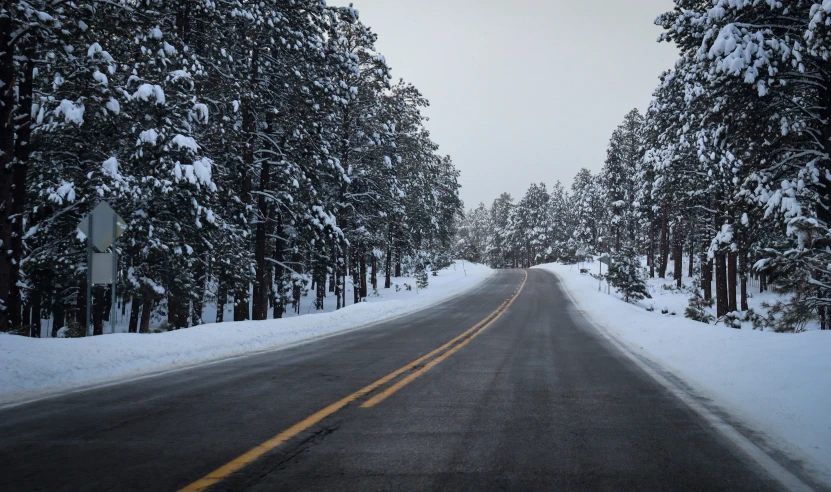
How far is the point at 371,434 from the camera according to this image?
4.73 meters

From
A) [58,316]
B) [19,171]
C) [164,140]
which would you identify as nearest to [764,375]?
[164,140]

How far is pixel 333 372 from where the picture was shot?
810 centimetres

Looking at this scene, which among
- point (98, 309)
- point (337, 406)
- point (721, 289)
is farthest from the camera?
point (721, 289)

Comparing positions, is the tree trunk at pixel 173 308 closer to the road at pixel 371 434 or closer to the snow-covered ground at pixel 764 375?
the road at pixel 371 434

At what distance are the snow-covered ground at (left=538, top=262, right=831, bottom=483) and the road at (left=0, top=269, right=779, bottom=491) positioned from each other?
0.63m

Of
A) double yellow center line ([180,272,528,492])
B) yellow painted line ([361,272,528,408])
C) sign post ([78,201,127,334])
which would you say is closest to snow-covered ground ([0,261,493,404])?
sign post ([78,201,127,334])

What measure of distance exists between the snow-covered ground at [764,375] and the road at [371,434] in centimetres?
63

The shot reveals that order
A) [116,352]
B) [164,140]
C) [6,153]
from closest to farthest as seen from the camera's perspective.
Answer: [116,352]
[6,153]
[164,140]

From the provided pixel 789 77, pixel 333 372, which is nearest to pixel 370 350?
pixel 333 372

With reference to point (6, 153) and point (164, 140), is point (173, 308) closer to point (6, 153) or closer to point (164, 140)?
point (164, 140)

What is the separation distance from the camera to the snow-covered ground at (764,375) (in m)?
5.05

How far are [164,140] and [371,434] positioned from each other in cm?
1329

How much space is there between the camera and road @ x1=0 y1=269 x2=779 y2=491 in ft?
12.0

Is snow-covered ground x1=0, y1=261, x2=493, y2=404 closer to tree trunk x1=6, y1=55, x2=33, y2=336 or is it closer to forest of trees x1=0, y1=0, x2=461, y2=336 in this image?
forest of trees x1=0, y1=0, x2=461, y2=336
